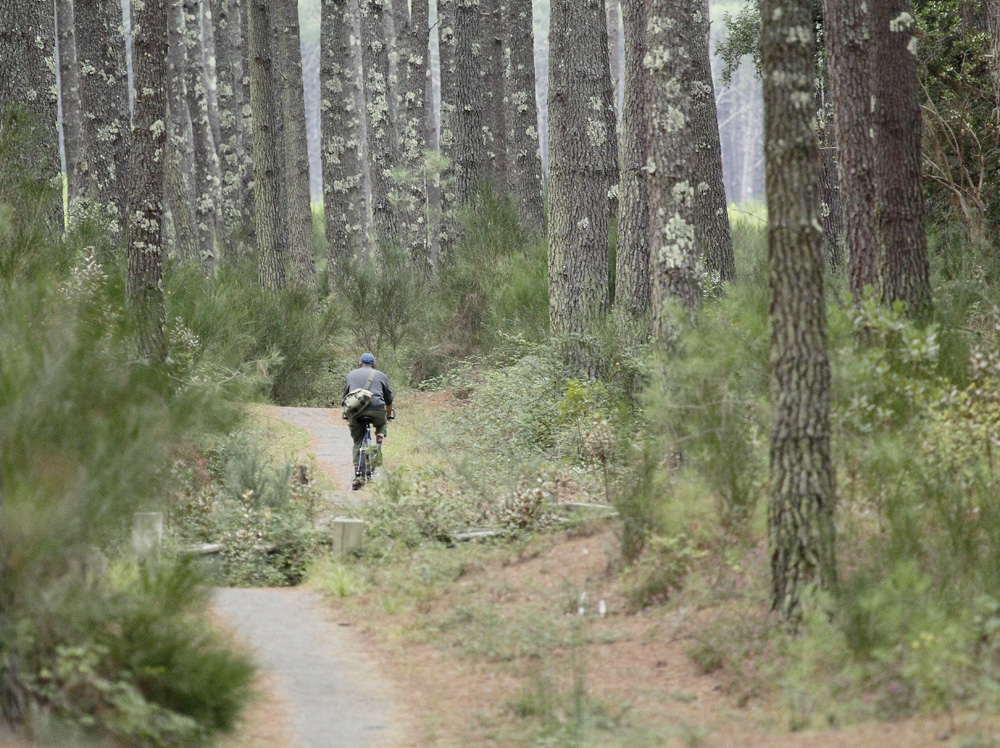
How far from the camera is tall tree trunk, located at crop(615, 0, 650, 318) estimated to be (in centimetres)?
1438

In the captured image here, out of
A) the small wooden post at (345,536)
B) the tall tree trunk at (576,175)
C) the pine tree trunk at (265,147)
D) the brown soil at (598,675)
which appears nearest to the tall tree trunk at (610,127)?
the tall tree trunk at (576,175)

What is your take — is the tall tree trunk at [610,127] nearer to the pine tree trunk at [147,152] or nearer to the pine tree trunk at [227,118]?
the pine tree trunk at [147,152]

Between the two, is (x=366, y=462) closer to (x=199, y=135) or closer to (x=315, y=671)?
(x=315, y=671)

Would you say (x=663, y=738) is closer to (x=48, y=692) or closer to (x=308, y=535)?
(x=48, y=692)

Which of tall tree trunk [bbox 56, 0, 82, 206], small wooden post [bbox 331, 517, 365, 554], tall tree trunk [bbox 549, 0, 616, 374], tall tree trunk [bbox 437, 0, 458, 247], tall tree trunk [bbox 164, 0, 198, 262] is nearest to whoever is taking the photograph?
small wooden post [bbox 331, 517, 365, 554]

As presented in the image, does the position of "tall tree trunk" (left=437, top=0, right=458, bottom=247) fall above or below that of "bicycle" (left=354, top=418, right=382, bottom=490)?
above

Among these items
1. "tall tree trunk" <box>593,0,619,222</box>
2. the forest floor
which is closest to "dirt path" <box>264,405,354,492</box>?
the forest floor

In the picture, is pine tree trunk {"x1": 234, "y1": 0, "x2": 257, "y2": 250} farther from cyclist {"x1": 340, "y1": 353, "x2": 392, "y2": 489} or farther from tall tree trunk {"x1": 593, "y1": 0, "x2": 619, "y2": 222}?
cyclist {"x1": 340, "y1": 353, "x2": 392, "y2": 489}

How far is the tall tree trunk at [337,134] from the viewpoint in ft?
73.3

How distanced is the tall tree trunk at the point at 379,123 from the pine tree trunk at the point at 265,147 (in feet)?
11.8

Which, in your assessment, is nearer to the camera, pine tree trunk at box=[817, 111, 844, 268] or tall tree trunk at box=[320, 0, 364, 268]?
pine tree trunk at box=[817, 111, 844, 268]

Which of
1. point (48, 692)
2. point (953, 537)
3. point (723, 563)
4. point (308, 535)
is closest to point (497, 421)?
point (308, 535)

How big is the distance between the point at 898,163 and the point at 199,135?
869 inches

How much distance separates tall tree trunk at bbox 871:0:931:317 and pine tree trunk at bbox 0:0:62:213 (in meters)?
8.32
